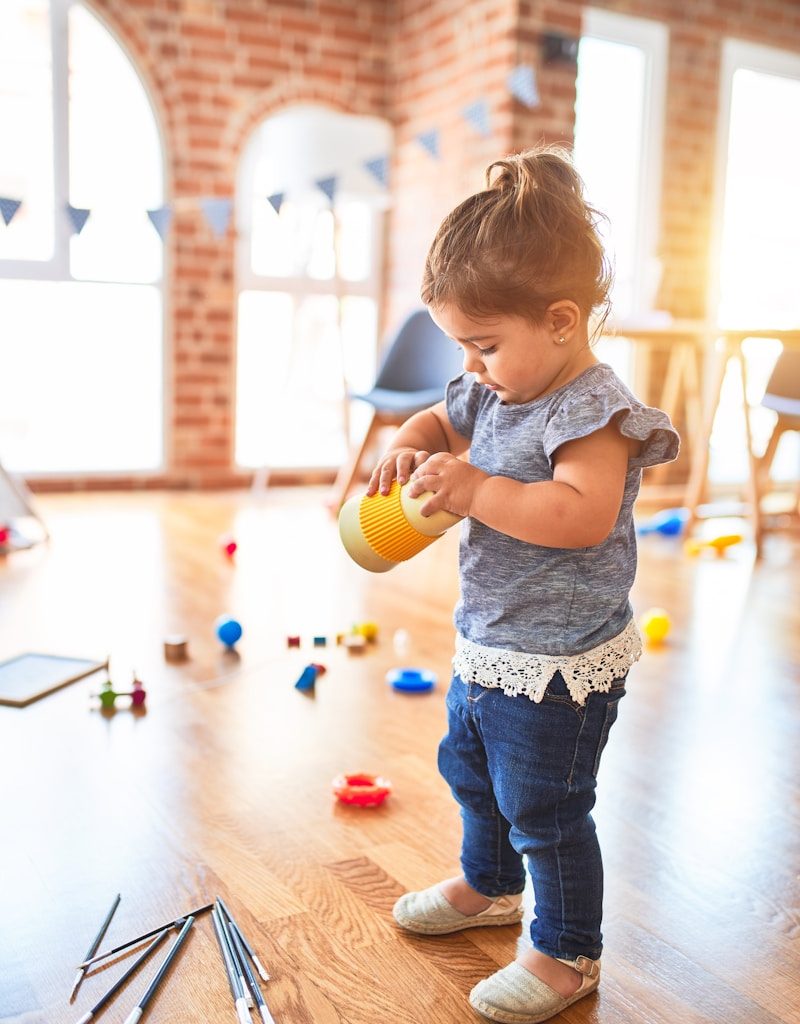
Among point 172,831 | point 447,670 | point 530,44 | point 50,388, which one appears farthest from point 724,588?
point 50,388

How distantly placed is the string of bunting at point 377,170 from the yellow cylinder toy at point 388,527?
2.89 m

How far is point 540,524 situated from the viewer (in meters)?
0.98

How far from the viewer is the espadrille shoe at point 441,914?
47.3 inches

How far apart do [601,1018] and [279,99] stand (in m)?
4.26

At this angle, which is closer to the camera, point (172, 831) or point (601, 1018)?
point (601, 1018)

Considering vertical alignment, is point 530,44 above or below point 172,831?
above

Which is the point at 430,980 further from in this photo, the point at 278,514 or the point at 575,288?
the point at 278,514

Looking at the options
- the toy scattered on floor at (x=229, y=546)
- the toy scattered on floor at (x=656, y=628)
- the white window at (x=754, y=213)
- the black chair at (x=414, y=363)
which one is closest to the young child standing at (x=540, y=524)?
the toy scattered on floor at (x=656, y=628)

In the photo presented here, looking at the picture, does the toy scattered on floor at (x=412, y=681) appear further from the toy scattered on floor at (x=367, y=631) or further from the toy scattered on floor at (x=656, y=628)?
the toy scattered on floor at (x=656, y=628)

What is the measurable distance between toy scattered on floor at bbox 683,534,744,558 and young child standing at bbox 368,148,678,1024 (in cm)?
247

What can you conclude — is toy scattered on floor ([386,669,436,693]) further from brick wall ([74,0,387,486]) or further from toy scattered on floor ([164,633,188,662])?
brick wall ([74,0,387,486])

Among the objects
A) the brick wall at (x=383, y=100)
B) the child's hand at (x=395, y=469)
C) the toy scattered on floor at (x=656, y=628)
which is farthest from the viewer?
the brick wall at (x=383, y=100)

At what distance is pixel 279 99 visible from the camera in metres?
4.57

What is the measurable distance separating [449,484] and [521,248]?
0.77 ft
